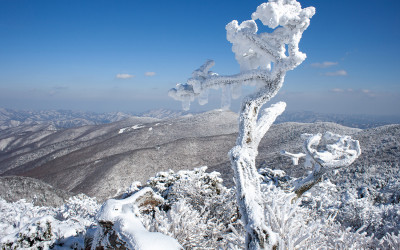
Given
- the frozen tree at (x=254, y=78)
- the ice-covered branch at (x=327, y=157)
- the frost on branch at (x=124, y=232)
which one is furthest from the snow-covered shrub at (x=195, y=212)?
the ice-covered branch at (x=327, y=157)

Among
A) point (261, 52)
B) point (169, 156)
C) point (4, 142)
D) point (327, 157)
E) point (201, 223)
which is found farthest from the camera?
point (4, 142)

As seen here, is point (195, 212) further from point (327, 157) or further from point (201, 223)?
point (327, 157)

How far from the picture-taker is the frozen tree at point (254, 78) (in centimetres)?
415

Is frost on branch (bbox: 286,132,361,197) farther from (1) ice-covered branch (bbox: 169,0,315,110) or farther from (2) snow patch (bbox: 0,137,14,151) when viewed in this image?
(2) snow patch (bbox: 0,137,14,151)

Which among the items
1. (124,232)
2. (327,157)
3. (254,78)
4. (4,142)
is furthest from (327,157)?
(4,142)

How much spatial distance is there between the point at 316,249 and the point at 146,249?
3116 millimetres

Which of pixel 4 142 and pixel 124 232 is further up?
pixel 124 232

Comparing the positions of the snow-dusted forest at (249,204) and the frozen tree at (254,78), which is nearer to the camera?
the snow-dusted forest at (249,204)

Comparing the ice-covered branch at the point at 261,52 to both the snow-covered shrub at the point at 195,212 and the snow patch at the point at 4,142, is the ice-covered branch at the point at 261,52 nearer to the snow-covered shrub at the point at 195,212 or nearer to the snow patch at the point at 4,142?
the snow-covered shrub at the point at 195,212

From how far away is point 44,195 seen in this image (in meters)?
16.0

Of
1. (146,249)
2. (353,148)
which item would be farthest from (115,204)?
(353,148)

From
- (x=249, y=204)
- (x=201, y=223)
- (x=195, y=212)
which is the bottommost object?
(x=201, y=223)

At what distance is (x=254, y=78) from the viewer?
4973 mm

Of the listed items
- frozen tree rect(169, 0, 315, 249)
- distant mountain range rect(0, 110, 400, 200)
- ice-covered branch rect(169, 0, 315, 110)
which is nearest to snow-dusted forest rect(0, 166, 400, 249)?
frozen tree rect(169, 0, 315, 249)
